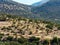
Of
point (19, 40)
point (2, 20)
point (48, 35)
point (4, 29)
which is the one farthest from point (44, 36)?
point (2, 20)

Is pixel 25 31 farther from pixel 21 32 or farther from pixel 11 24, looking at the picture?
pixel 11 24

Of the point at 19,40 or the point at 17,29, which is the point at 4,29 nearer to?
the point at 17,29

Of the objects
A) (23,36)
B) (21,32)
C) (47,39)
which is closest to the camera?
(47,39)

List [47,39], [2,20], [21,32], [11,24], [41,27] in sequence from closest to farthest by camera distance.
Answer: [47,39] → [21,32] → [41,27] → [11,24] → [2,20]

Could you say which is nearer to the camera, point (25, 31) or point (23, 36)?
point (23, 36)

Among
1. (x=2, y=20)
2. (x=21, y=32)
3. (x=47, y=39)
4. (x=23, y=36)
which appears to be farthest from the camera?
(x=2, y=20)

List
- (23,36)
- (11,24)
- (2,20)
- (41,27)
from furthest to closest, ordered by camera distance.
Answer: (2,20)
(11,24)
(41,27)
(23,36)

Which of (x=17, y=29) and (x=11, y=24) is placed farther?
(x=11, y=24)

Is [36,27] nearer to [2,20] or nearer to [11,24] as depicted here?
[11,24]

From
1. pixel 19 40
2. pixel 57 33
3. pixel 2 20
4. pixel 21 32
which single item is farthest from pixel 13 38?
pixel 2 20
